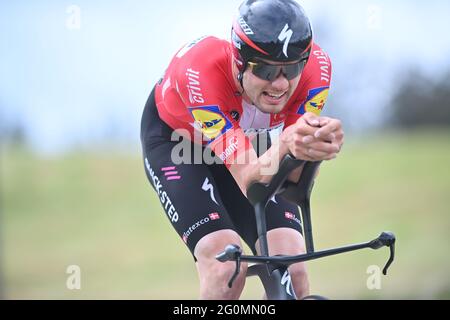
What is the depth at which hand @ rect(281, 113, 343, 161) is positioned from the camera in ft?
11.8

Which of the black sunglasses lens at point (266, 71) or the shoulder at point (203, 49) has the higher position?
the shoulder at point (203, 49)

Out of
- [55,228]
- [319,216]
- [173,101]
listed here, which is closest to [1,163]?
[55,228]

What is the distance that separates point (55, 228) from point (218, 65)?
1293 cm

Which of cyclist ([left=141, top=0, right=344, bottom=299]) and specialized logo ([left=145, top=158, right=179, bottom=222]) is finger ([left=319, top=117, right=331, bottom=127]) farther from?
specialized logo ([left=145, top=158, right=179, bottom=222])

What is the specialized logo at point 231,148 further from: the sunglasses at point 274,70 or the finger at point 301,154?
the finger at point 301,154

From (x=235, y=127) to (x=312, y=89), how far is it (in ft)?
2.08

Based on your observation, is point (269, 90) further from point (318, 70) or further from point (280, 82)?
point (318, 70)

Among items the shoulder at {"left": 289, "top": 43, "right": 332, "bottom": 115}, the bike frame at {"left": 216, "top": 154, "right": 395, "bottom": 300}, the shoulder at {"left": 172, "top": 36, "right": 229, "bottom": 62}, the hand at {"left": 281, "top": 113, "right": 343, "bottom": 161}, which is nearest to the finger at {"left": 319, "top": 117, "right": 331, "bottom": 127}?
the hand at {"left": 281, "top": 113, "right": 343, "bottom": 161}

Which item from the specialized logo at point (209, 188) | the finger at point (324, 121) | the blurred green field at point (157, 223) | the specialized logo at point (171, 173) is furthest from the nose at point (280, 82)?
the blurred green field at point (157, 223)

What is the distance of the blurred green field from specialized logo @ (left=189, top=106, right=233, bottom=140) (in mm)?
8128

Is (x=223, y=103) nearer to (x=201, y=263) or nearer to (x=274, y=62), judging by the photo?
(x=274, y=62)

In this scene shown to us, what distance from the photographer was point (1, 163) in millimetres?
17328

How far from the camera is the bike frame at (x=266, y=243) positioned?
3.82 m

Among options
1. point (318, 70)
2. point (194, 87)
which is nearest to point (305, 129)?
point (194, 87)
